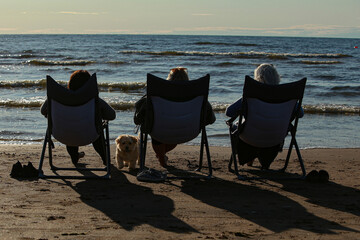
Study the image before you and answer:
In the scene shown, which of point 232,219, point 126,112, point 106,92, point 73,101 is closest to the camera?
point 232,219

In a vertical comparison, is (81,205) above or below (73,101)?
below

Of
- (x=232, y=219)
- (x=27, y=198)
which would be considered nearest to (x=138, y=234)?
(x=232, y=219)

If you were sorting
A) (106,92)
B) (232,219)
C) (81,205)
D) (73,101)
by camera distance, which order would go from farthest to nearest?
(106,92), (73,101), (81,205), (232,219)

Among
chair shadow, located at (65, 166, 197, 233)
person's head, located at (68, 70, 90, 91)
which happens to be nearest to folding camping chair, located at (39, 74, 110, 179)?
chair shadow, located at (65, 166, 197, 233)

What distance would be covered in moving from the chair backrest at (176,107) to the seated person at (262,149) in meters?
0.35

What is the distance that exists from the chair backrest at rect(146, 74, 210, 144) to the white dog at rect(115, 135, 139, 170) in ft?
1.46

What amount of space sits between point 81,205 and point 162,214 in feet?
2.19

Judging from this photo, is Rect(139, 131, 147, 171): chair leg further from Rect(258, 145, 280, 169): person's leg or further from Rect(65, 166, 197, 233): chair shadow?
Rect(258, 145, 280, 169): person's leg

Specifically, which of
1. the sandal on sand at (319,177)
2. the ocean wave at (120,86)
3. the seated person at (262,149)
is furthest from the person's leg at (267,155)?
the ocean wave at (120,86)

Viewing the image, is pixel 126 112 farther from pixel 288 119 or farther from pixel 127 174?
pixel 288 119

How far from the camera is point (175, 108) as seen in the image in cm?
459

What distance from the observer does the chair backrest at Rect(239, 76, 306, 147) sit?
14.7ft

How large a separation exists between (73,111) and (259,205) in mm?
1938

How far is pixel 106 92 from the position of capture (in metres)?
13.5
